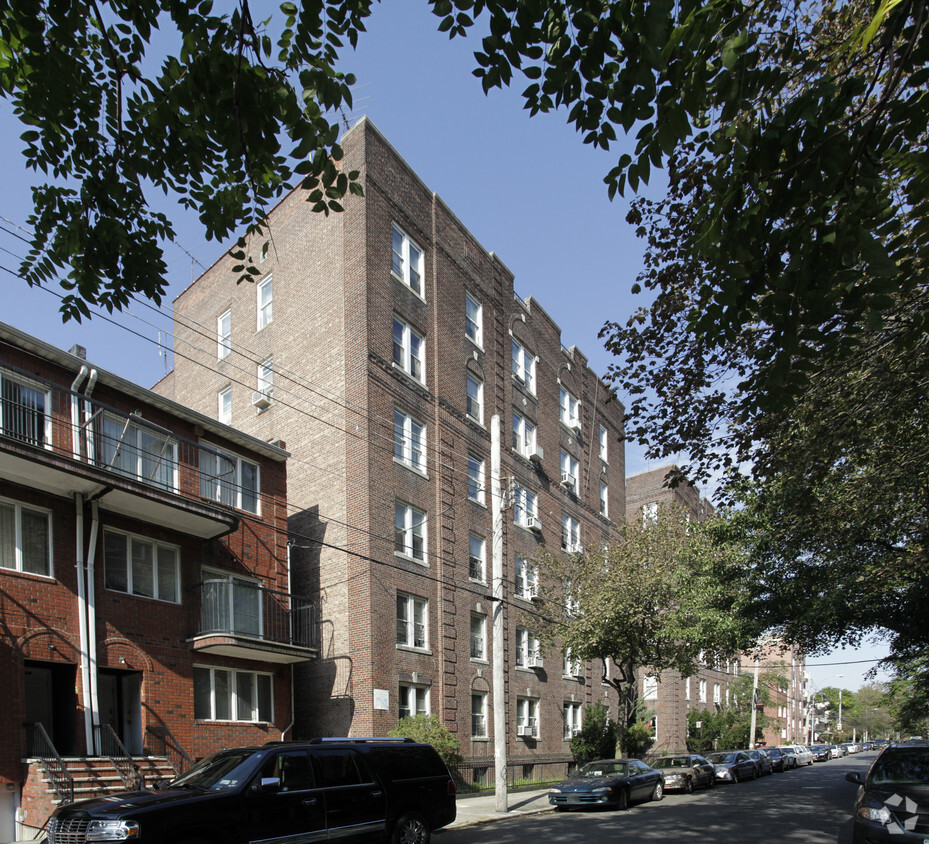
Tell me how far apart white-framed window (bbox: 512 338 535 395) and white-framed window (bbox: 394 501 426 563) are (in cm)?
1008

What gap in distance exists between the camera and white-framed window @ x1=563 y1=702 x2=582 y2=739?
36.3m

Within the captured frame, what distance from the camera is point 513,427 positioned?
34.6 meters

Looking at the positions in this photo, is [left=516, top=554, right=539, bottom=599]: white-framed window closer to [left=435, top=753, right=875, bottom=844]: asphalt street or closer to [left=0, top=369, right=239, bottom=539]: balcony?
[left=435, top=753, right=875, bottom=844]: asphalt street

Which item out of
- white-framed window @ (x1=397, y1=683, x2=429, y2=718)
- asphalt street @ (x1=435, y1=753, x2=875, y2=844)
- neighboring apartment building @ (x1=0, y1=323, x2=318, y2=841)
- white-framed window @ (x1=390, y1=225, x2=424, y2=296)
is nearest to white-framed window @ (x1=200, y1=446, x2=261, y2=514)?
neighboring apartment building @ (x1=0, y1=323, x2=318, y2=841)

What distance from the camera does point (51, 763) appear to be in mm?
15641

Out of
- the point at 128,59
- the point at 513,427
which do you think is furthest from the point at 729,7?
the point at 513,427

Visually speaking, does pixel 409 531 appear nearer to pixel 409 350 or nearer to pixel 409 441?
pixel 409 441

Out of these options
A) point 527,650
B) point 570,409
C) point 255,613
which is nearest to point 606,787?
point 255,613

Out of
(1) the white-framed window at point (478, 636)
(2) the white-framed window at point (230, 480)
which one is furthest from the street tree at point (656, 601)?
(2) the white-framed window at point (230, 480)

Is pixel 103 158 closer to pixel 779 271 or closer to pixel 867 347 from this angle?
pixel 779 271

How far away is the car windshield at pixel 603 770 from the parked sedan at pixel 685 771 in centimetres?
560

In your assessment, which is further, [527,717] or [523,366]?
[523,366]

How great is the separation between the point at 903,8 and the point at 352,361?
20823mm

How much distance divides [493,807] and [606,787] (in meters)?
2.82
